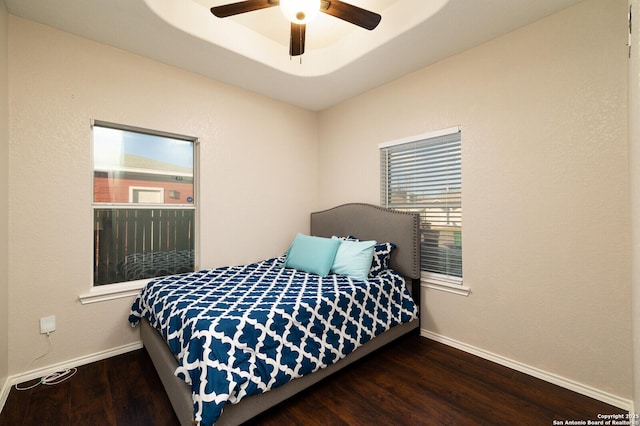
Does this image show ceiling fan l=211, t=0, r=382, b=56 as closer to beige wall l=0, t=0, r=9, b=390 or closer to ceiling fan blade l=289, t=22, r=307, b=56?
ceiling fan blade l=289, t=22, r=307, b=56

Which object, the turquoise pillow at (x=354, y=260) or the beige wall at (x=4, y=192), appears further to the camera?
the turquoise pillow at (x=354, y=260)

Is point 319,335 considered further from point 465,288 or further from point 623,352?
point 623,352

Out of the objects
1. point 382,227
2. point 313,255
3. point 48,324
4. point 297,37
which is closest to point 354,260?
point 313,255

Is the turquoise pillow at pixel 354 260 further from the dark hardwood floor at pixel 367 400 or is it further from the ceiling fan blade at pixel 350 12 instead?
the ceiling fan blade at pixel 350 12

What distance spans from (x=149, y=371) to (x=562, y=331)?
3004 mm

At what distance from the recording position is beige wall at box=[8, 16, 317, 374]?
2.05 m

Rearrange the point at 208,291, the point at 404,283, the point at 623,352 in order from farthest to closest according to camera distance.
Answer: the point at 404,283 → the point at 208,291 → the point at 623,352

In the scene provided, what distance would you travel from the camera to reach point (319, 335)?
6.23ft

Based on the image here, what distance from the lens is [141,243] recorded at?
8.65 ft

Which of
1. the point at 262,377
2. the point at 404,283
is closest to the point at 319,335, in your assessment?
the point at 262,377

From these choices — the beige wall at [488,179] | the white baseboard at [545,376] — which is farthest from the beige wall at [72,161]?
the white baseboard at [545,376]

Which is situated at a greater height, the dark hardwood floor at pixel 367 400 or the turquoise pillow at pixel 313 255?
the turquoise pillow at pixel 313 255

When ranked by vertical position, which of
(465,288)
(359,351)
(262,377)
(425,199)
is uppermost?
(425,199)

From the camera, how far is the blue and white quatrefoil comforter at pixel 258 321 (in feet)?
4.73
